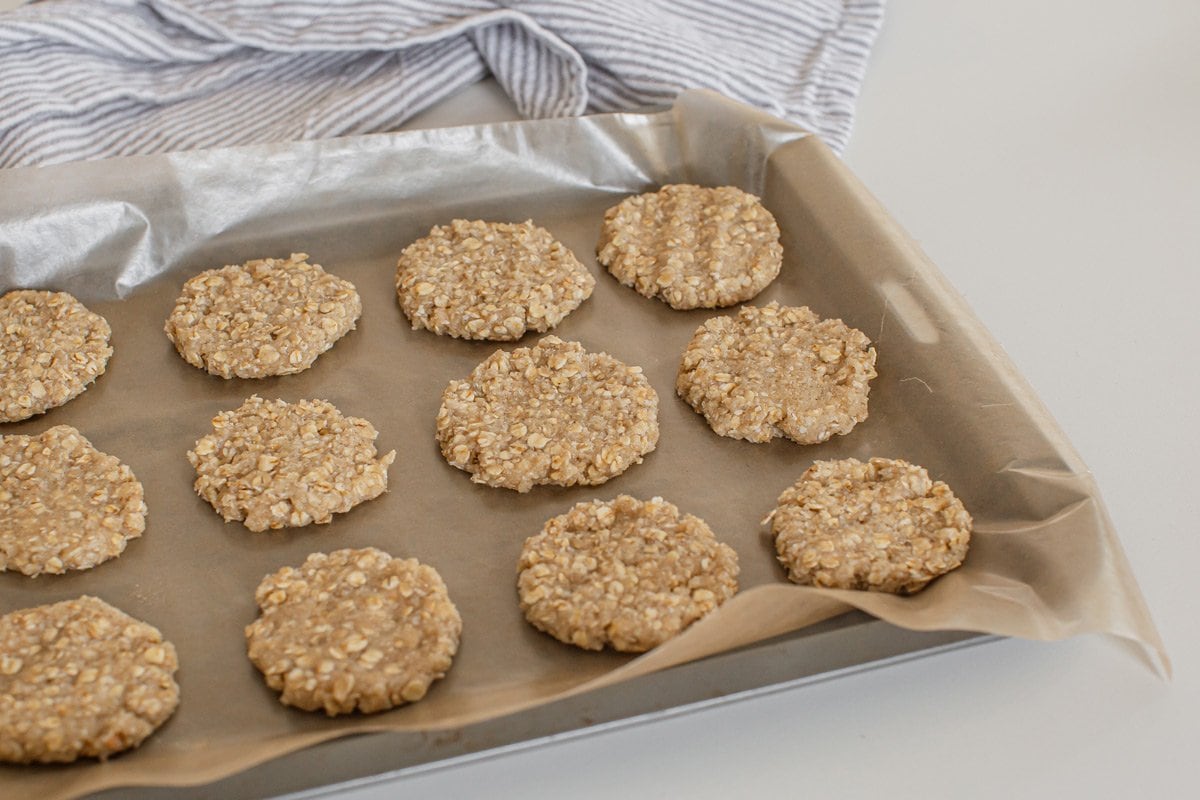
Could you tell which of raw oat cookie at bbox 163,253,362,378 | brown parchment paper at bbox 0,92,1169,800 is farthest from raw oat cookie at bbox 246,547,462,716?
raw oat cookie at bbox 163,253,362,378

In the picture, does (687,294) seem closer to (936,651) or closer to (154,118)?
(936,651)

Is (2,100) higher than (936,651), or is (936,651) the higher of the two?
(2,100)

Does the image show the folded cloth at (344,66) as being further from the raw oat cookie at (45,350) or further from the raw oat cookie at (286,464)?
the raw oat cookie at (286,464)

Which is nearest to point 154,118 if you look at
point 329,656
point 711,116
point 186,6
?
point 186,6

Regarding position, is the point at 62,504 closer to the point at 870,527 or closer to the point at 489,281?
the point at 489,281

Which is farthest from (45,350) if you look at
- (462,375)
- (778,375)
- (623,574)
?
(778,375)
